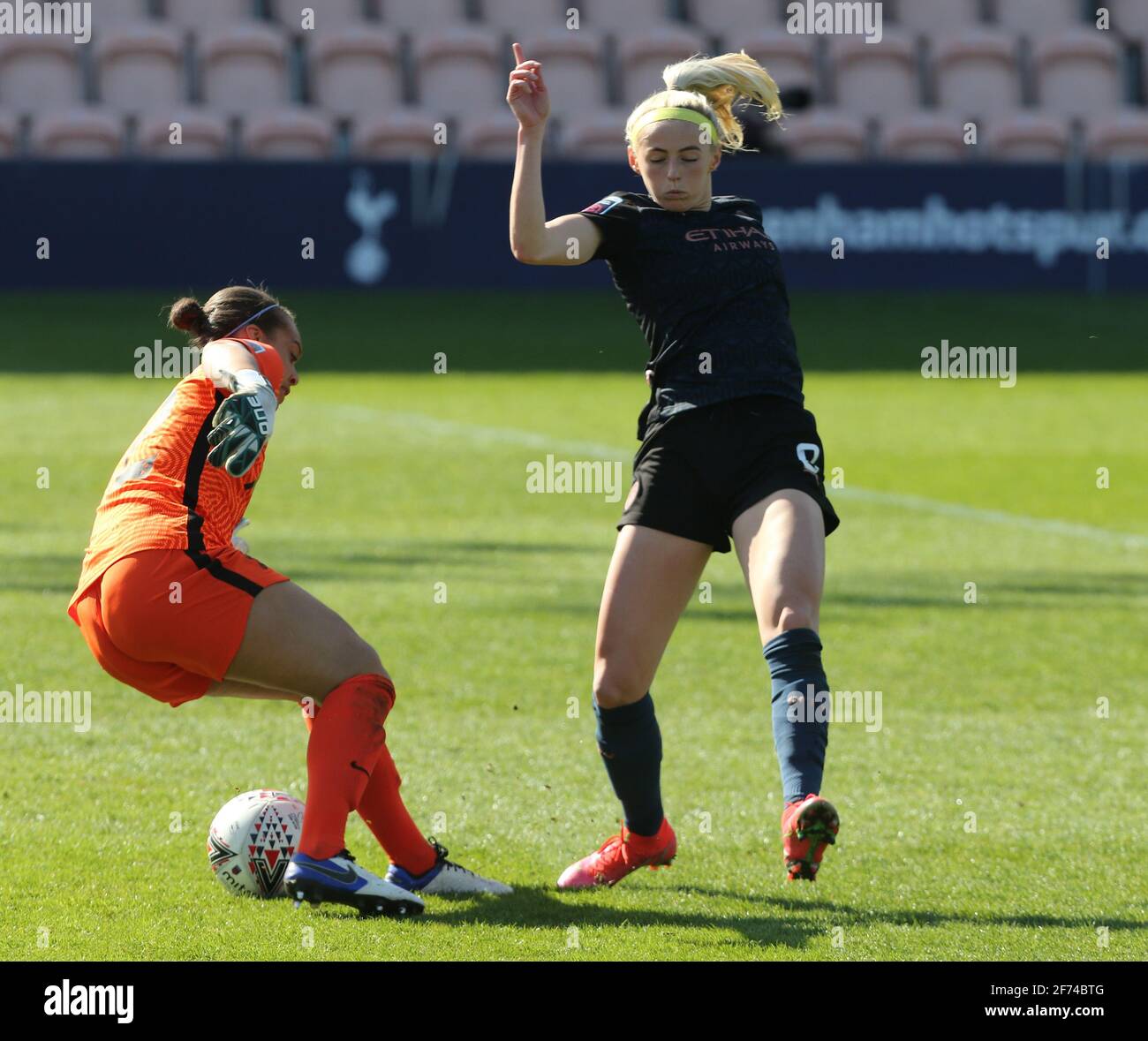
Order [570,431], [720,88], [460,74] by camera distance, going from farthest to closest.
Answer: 1. [460,74]
2. [570,431]
3. [720,88]

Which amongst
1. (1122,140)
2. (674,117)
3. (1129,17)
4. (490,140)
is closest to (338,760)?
(674,117)

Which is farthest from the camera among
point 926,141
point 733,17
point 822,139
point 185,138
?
point 733,17

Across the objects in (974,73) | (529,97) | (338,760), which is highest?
(974,73)

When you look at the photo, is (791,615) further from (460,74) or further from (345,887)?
(460,74)

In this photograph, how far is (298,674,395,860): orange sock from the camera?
488 centimetres

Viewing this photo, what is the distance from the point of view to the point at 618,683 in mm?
5203

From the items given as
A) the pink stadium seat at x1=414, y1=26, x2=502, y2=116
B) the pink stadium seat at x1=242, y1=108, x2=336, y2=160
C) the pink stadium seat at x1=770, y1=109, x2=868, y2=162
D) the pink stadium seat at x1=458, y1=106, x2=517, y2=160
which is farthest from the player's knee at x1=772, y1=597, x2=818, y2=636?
the pink stadium seat at x1=414, y1=26, x2=502, y2=116

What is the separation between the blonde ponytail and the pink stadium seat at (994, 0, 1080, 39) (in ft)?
75.0

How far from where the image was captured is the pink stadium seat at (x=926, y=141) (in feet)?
79.4

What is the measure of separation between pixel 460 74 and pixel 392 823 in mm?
20648

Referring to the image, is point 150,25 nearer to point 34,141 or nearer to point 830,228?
point 34,141

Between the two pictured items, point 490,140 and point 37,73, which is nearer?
point 490,140

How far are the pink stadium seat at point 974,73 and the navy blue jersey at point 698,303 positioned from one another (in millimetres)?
21513

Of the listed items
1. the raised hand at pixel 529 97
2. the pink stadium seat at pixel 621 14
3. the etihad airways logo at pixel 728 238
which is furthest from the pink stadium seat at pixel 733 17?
the raised hand at pixel 529 97
